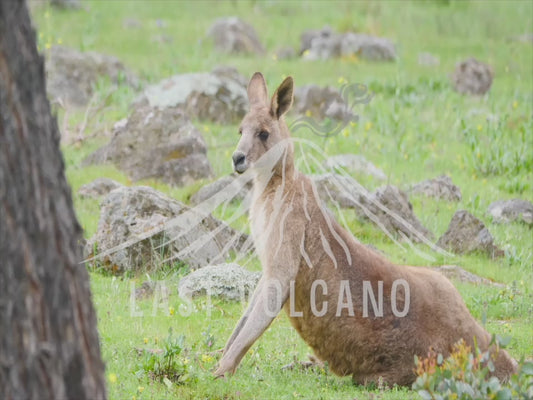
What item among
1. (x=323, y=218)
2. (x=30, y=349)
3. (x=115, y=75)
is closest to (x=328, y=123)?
(x=115, y=75)

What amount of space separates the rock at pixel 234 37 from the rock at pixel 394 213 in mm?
10491

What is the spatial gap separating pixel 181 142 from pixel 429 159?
4470mm

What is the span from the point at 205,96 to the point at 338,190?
182 inches

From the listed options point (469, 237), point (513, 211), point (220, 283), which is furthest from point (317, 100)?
point (220, 283)

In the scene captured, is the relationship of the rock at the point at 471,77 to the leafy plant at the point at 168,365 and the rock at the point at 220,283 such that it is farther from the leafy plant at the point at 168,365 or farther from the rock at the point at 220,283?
the leafy plant at the point at 168,365

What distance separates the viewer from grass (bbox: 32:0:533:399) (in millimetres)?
7262

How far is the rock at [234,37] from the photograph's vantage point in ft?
70.4

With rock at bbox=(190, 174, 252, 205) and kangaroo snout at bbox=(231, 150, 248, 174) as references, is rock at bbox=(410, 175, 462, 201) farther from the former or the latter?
kangaroo snout at bbox=(231, 150, 248, 174)

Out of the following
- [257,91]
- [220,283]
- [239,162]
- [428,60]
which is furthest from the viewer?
[428,60]

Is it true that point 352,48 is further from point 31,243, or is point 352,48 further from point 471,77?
point 31,243

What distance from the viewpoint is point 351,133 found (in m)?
15.8

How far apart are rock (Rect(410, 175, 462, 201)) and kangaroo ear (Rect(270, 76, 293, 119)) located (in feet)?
19.2

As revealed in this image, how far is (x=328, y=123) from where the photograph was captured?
14.9 meters

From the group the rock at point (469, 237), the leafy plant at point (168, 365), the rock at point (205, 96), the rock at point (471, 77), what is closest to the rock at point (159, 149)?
the rock at point (205, 96)
